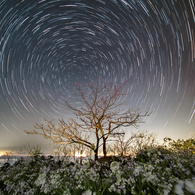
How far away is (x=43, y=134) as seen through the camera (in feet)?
25.0

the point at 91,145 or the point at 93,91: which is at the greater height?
the point at 93,91

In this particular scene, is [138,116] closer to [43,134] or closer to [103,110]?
[103,110]

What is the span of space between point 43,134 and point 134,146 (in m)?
10.1

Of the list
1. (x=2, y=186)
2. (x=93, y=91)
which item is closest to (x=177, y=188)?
(x=2, y=186)

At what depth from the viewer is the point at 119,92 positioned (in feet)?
29.8

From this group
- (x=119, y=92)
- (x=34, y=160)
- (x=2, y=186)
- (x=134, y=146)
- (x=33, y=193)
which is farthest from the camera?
(x=134, y=146)

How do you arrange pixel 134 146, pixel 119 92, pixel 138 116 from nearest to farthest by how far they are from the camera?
1. pixel 138 116
2. pixel 119 92
3. pixel 134 146

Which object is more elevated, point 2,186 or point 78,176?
point 78,176

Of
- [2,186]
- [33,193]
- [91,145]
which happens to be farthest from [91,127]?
[33,193]

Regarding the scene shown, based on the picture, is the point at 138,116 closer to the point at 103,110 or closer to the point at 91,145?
the point at 103,110

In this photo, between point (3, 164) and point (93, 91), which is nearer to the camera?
point (3, 164)

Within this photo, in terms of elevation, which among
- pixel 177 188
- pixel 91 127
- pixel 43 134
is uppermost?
pixel 91 127

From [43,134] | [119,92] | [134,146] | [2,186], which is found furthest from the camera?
[134,146]

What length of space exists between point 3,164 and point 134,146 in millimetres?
11791
